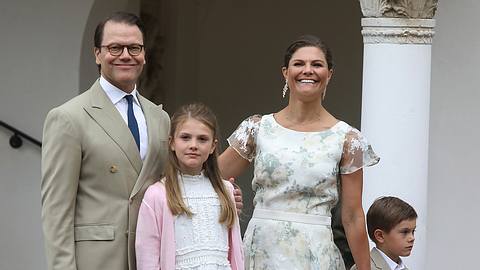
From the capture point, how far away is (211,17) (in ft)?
36.4

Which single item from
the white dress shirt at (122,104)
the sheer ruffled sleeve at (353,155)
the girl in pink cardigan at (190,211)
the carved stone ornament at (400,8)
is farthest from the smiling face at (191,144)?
the carved stone ornament at (400,8)

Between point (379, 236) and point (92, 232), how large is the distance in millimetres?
1423

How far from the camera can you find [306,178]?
4867mm

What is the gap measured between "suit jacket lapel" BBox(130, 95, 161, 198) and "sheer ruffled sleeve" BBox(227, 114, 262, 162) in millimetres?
459

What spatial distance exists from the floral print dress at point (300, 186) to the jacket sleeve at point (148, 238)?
613mm

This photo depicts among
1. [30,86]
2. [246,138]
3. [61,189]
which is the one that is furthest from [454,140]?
[61,189]

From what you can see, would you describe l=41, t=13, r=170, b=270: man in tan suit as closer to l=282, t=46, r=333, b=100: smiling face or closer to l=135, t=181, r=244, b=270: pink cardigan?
l=135, t=181, r=244, b=270: pink cardigan

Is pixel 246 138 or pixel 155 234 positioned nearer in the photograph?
pixel 155 234

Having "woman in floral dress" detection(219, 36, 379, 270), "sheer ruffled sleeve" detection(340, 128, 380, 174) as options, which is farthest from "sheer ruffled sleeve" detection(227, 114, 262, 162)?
"sheer ruffled sleeve" detection(340, 128, 380, 174)

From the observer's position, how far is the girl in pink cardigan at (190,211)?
4.47 metres

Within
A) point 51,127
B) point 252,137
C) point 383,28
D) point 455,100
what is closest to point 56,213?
point 51,127

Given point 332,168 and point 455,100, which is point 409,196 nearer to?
point 455,100

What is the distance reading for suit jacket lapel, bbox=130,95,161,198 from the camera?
4523 mm

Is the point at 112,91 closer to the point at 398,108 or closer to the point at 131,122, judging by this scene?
the point at 131,122
